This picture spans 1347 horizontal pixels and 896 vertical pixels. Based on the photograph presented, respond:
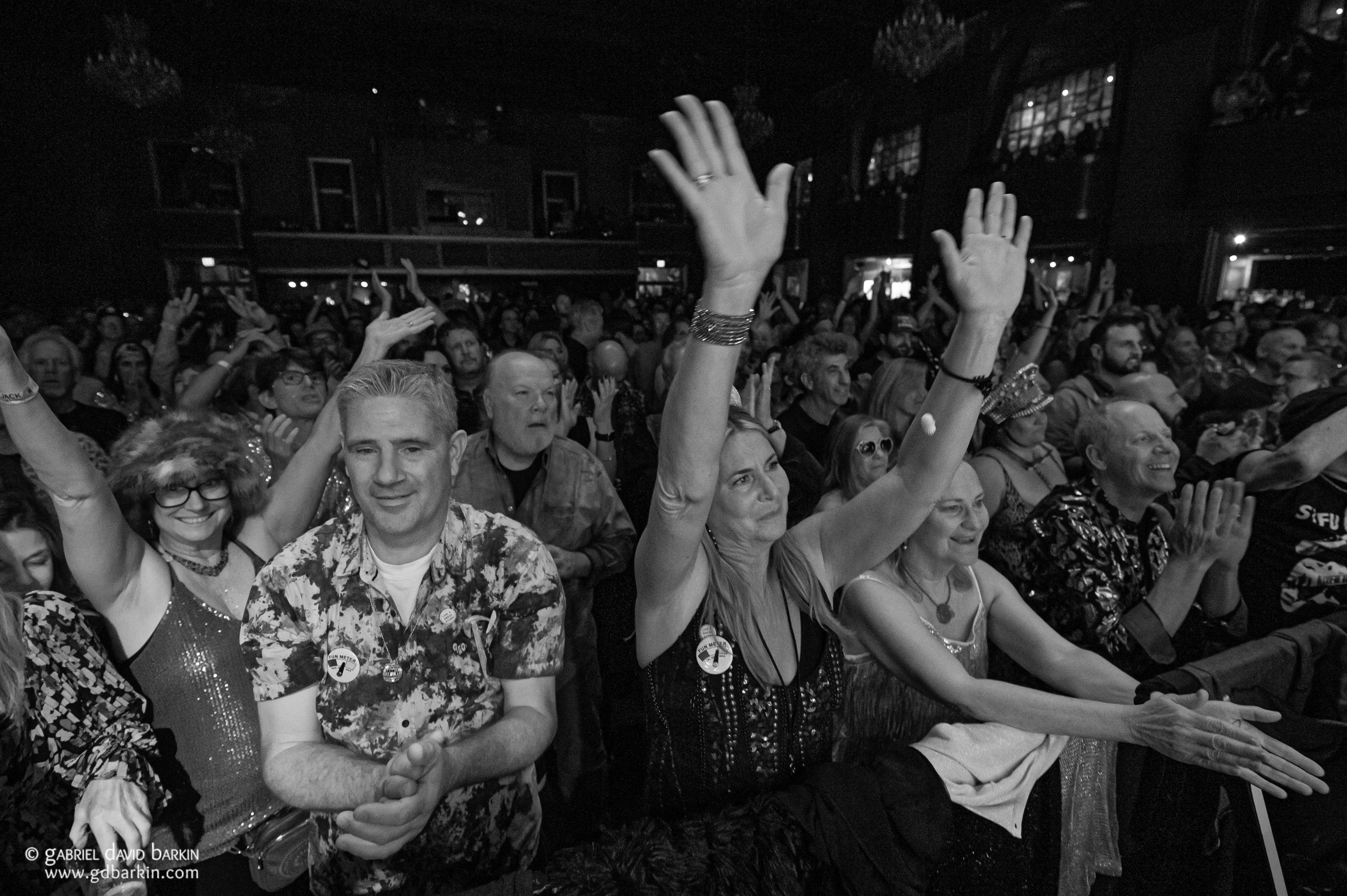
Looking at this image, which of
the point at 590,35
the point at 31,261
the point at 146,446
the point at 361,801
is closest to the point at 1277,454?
the point at 361,801

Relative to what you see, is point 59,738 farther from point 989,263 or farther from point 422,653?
point 989,263

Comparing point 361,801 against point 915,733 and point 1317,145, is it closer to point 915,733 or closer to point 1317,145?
point 915,733

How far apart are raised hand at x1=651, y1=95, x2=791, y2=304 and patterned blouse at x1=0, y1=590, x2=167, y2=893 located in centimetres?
128

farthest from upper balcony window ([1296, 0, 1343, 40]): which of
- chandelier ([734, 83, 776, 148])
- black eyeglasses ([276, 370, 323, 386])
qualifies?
black eyeglasses ([276, 370, 323, 386])

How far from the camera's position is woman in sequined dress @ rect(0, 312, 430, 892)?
1.29m

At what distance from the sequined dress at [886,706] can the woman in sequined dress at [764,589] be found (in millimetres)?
191

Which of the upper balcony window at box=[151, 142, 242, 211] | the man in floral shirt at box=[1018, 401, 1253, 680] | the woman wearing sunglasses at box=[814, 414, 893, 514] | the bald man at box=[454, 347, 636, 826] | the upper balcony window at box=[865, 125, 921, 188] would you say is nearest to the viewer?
the man in floral shirt at box=[1018, 401, 1253, 680]

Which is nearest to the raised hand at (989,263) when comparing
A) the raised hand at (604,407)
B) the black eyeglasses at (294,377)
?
the raised hand at (604,407)

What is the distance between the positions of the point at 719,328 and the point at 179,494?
1.23 metres

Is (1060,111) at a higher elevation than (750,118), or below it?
higher

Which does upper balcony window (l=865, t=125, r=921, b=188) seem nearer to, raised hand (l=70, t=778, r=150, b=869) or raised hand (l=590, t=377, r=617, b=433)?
raised hand (l=590, t=377, r=617, b=433)

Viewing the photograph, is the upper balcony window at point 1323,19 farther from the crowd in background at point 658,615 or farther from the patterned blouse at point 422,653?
the patterned blouse at point 422,653

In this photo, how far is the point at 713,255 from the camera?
38.3 inches

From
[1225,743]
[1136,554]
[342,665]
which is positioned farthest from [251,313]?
[1225,743]
